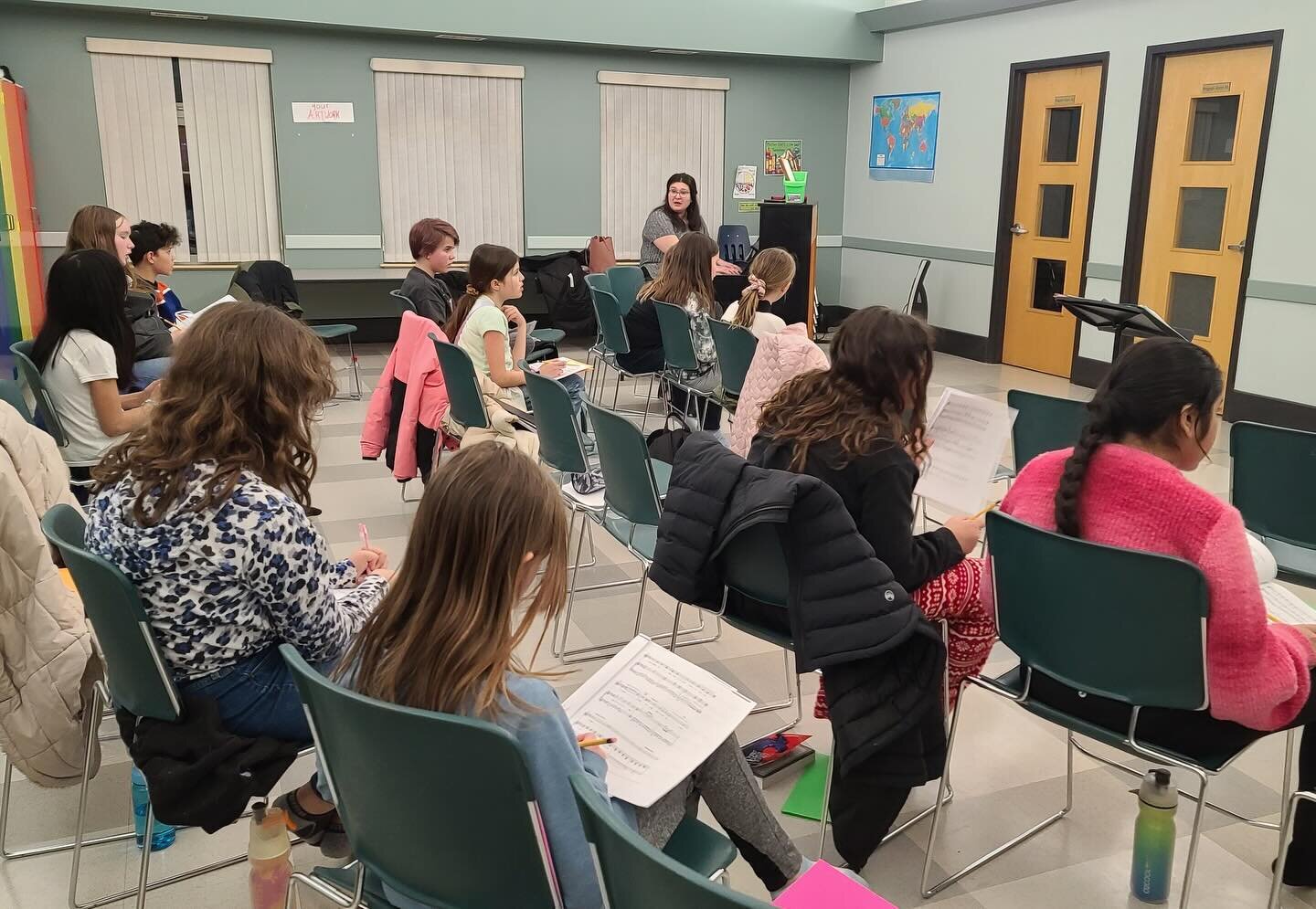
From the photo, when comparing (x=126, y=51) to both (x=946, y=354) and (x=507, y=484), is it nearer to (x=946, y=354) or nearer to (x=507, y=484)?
(x=946, y=354)

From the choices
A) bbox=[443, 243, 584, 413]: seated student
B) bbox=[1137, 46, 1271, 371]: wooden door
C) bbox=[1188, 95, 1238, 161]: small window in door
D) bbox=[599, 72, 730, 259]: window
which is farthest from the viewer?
bbox=[599, 72, 730, 259]: window

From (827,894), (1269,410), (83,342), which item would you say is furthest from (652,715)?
(1269,410)

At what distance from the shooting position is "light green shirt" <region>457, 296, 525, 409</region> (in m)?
4.02

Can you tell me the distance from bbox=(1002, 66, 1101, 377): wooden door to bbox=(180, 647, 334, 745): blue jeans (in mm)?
6803

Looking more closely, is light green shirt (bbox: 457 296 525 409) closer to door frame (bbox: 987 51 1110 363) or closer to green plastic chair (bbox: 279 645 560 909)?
green plastic chair (bbox: 279 645 560 909)

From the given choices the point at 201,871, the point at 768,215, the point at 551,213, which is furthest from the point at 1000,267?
the point at 201,871

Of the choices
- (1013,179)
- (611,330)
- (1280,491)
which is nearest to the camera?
(1280,491)

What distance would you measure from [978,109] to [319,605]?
7.57m

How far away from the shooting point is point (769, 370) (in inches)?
141

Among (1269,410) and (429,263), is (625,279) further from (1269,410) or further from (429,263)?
(1269,410)

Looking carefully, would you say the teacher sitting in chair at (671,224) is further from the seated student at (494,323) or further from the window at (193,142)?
the window at (193,142)

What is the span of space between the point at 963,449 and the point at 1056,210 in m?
5.65

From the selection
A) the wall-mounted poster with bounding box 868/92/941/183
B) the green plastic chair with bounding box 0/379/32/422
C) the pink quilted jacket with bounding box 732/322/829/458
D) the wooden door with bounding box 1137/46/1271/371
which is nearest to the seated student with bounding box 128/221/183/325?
the green plastic chair with bounding box 0/379/32/422

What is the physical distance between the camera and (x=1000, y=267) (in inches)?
317
